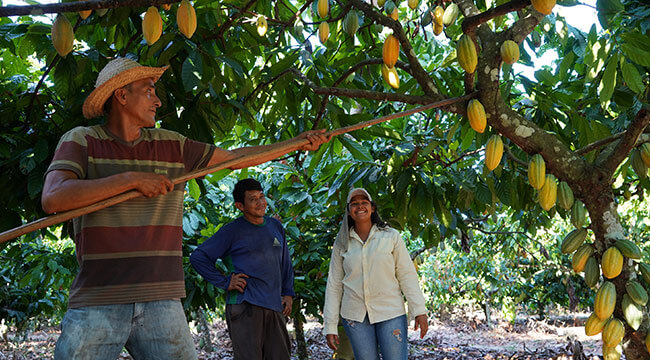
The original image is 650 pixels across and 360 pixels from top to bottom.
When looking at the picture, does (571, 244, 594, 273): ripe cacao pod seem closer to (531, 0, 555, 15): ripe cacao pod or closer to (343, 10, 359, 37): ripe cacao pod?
(531, 0, 555, 15): ripe cacao pod

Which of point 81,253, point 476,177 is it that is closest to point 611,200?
point 476,177

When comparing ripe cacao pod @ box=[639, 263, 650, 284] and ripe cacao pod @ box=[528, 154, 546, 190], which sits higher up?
ripe cacao pod @ box=[528, 154, 546, 190]

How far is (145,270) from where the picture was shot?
5.13 ft

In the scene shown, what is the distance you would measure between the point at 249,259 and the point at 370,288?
25.4 inches

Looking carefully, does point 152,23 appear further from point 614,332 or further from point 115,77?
point 614,332

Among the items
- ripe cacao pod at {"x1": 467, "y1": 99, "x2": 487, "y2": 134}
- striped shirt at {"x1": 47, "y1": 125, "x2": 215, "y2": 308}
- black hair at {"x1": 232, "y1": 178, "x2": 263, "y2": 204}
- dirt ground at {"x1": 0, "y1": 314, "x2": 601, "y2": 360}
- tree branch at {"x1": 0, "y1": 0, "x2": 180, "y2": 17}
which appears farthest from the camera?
dirt ground at {"x1": 0, "y1": 314, "x2": 601, "y2": 360}

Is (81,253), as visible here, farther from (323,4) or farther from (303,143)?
(323,4)

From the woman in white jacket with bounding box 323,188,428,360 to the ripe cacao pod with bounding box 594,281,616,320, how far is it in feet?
3.72

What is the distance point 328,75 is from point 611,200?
1458 mm

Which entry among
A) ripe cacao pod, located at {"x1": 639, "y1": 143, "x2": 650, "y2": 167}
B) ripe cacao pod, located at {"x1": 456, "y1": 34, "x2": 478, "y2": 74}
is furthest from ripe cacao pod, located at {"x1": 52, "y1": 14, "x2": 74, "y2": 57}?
ripe cacao pod, located at {"x1": 639, "y1": 143, "x2": 650, "y2": 167}

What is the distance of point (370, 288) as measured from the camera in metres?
2.80

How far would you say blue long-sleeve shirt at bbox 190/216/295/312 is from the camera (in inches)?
117

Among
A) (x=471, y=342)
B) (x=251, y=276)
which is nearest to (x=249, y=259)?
(x=251, y=276)

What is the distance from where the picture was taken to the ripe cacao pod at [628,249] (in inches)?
64.7
